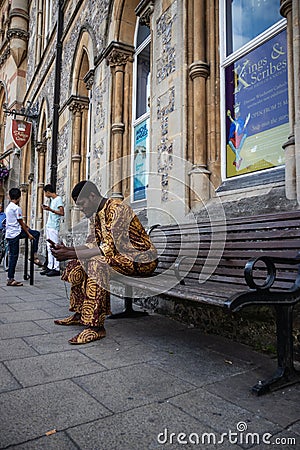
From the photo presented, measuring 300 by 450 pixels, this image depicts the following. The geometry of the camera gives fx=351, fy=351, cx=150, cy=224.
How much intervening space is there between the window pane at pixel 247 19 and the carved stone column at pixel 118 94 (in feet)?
8.82

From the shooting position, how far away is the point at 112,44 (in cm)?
641

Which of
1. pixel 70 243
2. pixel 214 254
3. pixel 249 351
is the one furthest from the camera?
pixel 70 243

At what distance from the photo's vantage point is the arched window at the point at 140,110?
6.13 meters

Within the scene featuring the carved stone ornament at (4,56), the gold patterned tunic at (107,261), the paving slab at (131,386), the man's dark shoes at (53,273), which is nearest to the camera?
the paving slab at (131,386)

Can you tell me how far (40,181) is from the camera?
1294cm

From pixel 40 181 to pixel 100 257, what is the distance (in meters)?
10.9

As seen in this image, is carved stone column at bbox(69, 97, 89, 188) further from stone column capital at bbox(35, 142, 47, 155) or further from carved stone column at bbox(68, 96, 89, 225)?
stone column capital at bbox(35, 142, 47, 155)

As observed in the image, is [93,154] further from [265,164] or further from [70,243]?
[265,164]

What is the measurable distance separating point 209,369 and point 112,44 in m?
6.07

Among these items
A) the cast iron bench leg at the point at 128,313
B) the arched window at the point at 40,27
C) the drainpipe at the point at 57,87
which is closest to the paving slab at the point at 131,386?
the cast iron bench leg at the point at 128,313

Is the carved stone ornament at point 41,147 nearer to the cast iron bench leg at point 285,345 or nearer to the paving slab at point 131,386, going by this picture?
the paving slab at point 131,386

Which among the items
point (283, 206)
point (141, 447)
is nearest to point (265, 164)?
point (283, 206)

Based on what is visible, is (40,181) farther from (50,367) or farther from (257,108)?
(50,367)

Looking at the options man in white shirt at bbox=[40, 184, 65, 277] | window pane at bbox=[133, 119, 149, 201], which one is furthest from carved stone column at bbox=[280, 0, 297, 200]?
man in white shirt at bbox=[40, 184, 65, 277]
